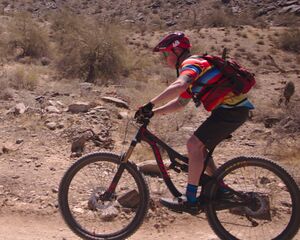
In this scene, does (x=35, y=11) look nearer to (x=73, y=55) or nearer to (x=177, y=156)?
(x=73, y=55)

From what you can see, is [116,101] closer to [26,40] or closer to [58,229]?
[58,229]

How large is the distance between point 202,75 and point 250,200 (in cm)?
124

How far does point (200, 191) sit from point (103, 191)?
3.07 ft

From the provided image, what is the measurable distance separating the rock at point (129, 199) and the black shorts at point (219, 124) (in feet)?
3.88

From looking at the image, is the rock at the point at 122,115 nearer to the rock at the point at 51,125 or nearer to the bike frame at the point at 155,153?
the rock at the point at 51,125

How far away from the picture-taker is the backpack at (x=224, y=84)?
440 cm

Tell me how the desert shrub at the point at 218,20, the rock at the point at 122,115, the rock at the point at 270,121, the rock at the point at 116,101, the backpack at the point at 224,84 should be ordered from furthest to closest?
1. the desert shrub at the point at 218,20
2. the rock at the point at 116,101
3. the rock at the point at 270,121
4. the rock at the point at 122,115
5. the backpack at the point at 224,84

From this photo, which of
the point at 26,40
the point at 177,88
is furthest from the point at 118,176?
the point at 26,40

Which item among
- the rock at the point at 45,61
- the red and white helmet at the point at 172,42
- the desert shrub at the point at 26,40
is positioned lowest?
the red and white helmet at the point at 172,42

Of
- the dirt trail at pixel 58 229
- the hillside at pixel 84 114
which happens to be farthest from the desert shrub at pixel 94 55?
the dirt trail at pixel 58 229

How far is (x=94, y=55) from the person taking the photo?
1777 centimetres

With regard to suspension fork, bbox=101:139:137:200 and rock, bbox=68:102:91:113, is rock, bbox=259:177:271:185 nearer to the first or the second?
suspension fork, bbox=101:139:137:200

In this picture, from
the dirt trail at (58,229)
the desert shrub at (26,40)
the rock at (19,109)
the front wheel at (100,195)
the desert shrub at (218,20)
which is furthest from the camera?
the desert shrub at (218,20)

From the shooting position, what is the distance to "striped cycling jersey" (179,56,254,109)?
432cm
